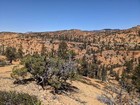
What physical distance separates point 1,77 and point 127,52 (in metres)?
123

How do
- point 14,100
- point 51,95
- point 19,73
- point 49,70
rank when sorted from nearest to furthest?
1. point 14,100
2. point 51,95
3. point 49,70
4. point 19,73

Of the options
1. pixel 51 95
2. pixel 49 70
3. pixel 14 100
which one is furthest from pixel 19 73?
pixel 14 100

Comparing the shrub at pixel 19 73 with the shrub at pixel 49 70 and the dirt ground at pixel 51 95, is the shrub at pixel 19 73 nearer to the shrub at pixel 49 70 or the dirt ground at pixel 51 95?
the shrub at pixel 49 70

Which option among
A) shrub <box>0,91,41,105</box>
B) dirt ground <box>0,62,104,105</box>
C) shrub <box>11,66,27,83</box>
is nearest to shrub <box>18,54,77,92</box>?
shrub <box>11,66,27,83</box>

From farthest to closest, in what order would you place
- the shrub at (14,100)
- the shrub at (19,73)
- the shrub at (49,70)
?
the shrub at (19,73) < the shrub at (49,70) < the shrub at (14,100)

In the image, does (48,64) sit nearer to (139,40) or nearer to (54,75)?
(54,75)

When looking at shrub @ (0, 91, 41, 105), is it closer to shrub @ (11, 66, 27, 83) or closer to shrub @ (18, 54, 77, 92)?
shrub @ (18, 54, 77, 92)

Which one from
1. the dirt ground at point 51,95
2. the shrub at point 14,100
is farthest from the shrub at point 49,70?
the shrub at point 14,100

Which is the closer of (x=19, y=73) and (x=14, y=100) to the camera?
(x=14, y=100)

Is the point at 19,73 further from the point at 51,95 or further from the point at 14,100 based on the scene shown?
the point at 14,100

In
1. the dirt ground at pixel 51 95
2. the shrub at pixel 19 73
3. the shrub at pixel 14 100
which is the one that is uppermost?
the shrub at pixel 14 100

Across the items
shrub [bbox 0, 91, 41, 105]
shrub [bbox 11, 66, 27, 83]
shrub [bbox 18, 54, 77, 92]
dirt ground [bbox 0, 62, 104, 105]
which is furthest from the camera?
shrub [bbox 11, 66, 27, 83]

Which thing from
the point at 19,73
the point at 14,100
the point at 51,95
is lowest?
the point at 51,95

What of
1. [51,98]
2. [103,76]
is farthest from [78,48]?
[51,98]
